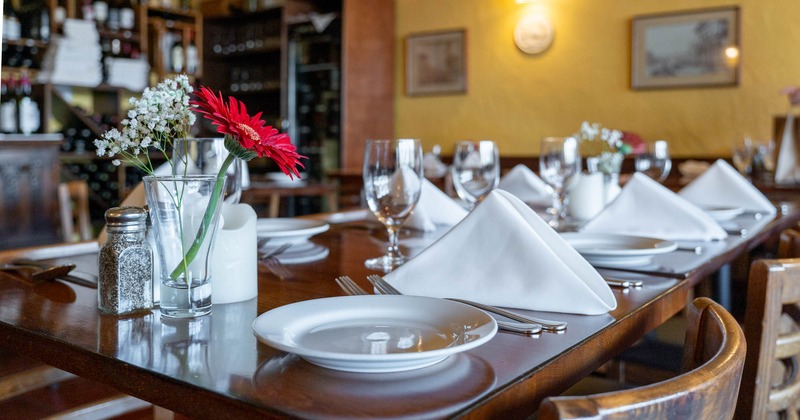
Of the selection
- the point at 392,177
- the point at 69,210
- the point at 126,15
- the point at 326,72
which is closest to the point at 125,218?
the point at 392,177

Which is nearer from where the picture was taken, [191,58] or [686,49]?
[686,49]

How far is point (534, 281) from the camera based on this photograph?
821 mm

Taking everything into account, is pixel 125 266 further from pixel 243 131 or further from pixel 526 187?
pixel 526 187

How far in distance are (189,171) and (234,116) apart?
19.4 inches

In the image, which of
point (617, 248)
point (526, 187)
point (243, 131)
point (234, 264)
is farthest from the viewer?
point (526, 187)

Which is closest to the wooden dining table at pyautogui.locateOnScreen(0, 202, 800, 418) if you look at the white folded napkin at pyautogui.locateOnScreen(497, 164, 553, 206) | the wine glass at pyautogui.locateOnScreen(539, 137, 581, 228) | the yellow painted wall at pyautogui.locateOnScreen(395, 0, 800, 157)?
the wine glass at pyautogui.locateOnScreen(539, 137, 581, 228)

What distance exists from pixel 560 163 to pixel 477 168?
312 mm

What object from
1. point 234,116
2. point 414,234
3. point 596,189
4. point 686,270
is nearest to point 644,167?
point 596,189

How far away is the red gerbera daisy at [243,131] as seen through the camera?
711mm

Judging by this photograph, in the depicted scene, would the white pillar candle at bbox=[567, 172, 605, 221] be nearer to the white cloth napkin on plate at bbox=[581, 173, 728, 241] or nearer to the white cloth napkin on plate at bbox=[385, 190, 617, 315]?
the white cloth napkin on plate at bbox=[581, 173, 728, 241]

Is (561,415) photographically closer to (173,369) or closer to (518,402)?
(518,402)

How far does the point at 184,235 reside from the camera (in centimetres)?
76

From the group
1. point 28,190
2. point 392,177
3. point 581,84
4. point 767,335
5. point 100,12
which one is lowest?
point 767,335

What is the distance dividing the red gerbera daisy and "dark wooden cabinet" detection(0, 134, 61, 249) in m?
3.41
